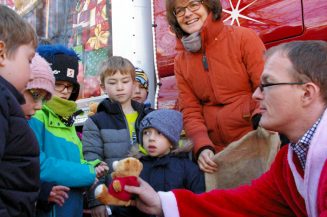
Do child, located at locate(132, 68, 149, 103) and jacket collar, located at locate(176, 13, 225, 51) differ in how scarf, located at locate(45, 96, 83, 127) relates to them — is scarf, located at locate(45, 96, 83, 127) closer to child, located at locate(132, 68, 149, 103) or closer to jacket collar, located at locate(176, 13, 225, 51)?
jacket collar, located at locate(176, 13, 225, 51)

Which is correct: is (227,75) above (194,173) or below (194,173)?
above

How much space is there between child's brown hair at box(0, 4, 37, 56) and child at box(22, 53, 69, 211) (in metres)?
0.47

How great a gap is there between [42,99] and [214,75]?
95cm

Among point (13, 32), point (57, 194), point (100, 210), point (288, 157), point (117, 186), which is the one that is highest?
point (13, 32)

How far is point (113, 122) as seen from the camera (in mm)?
3012

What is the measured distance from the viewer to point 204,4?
2791 millimetres

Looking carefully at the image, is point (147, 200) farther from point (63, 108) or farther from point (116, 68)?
point (116, 68)

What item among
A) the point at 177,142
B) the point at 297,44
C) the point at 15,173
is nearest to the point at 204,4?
the point at 177,142

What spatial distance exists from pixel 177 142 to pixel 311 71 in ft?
3.83

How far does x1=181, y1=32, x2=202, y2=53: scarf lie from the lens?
2.72 meters

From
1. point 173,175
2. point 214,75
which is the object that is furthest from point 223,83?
point 173,175

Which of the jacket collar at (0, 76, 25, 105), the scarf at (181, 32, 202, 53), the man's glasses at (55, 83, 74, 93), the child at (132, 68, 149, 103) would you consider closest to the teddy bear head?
the jacket collar at (0, 76, 25, 105)

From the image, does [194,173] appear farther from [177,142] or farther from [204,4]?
[204,4]

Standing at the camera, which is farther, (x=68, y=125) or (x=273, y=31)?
(x=273, y=31)
